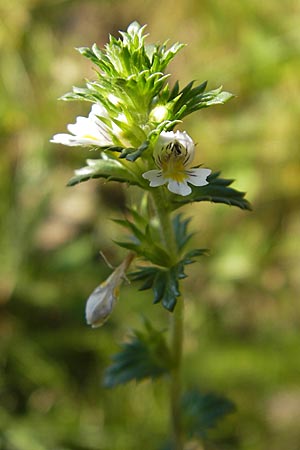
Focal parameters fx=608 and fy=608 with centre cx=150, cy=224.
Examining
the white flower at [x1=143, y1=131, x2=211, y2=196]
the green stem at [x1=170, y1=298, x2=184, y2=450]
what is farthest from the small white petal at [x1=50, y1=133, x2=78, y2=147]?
the green stem at [x1=170, y1=298, x2=184, y2=450]

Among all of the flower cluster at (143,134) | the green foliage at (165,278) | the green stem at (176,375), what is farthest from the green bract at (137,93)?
the green stem at (176,375)

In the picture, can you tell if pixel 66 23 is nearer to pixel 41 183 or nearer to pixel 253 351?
pixel 41 183

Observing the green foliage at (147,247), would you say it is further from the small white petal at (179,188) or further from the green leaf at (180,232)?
the small white petal at (179,188)

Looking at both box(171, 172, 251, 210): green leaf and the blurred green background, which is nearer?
box(171, 172, 251, 210): green leaf

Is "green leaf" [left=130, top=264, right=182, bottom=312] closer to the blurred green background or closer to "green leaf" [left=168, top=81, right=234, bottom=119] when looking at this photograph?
"green leaf" [left=168, top=81, right=234, bottom=119]

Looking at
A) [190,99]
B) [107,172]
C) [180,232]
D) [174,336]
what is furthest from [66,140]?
[174,336]

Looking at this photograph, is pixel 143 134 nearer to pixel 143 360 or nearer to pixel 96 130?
pixel 96 130
